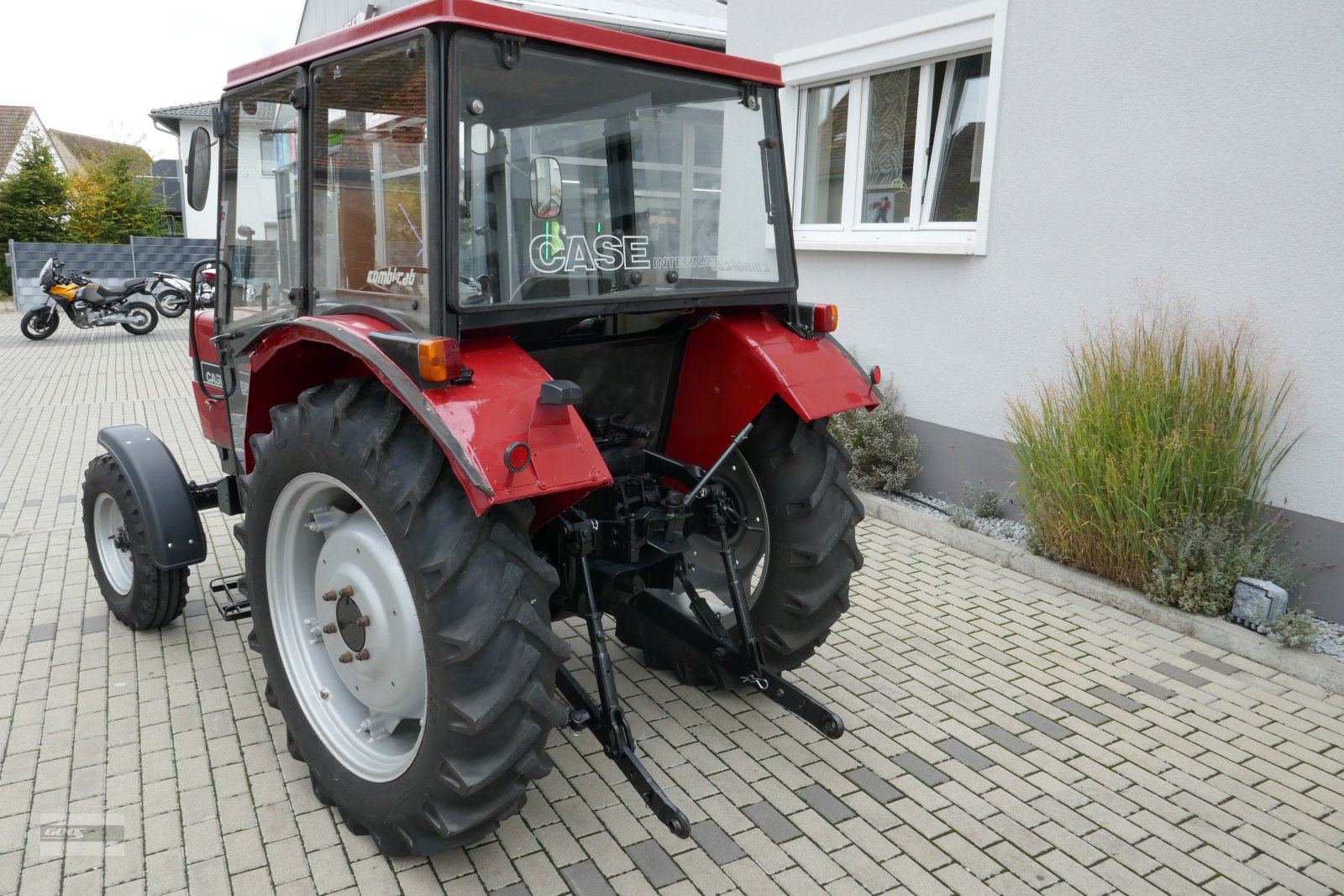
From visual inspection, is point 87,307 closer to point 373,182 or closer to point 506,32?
point 373,182

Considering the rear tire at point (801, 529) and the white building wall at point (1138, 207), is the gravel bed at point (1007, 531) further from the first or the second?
the rear tire at point (801, 529)

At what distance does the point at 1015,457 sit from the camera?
5.37m

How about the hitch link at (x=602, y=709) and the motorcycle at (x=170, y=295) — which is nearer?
the hitch link at (x=602, y=709)

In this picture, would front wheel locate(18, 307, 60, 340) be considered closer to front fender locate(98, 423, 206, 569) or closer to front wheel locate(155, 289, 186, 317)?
front wheel locate(155, 289, 186, 317)

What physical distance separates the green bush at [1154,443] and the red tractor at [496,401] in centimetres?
189

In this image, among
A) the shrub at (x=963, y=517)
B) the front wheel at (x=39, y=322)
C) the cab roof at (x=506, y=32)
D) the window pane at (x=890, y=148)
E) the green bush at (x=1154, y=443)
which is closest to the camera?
Answer: the cab roof at (x=506, y=32)

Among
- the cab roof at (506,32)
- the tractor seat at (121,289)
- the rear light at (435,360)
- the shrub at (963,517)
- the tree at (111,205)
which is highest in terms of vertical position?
the tree at (111,205)

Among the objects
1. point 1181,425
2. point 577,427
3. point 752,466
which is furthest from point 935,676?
point 577,427

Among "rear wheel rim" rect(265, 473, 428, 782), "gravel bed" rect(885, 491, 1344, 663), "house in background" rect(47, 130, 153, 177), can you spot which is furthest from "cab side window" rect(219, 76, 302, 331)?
"house in background" rect(47, 130, 153, 177)

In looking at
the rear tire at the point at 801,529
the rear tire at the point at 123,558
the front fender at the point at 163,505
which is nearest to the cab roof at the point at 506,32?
the rear tire at the point at 801,529

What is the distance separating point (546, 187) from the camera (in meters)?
2.64

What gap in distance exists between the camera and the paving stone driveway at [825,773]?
2680 mm

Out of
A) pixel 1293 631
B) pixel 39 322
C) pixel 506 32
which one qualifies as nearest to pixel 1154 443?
pixel 1293 631

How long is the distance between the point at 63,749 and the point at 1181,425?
4.69 metres
